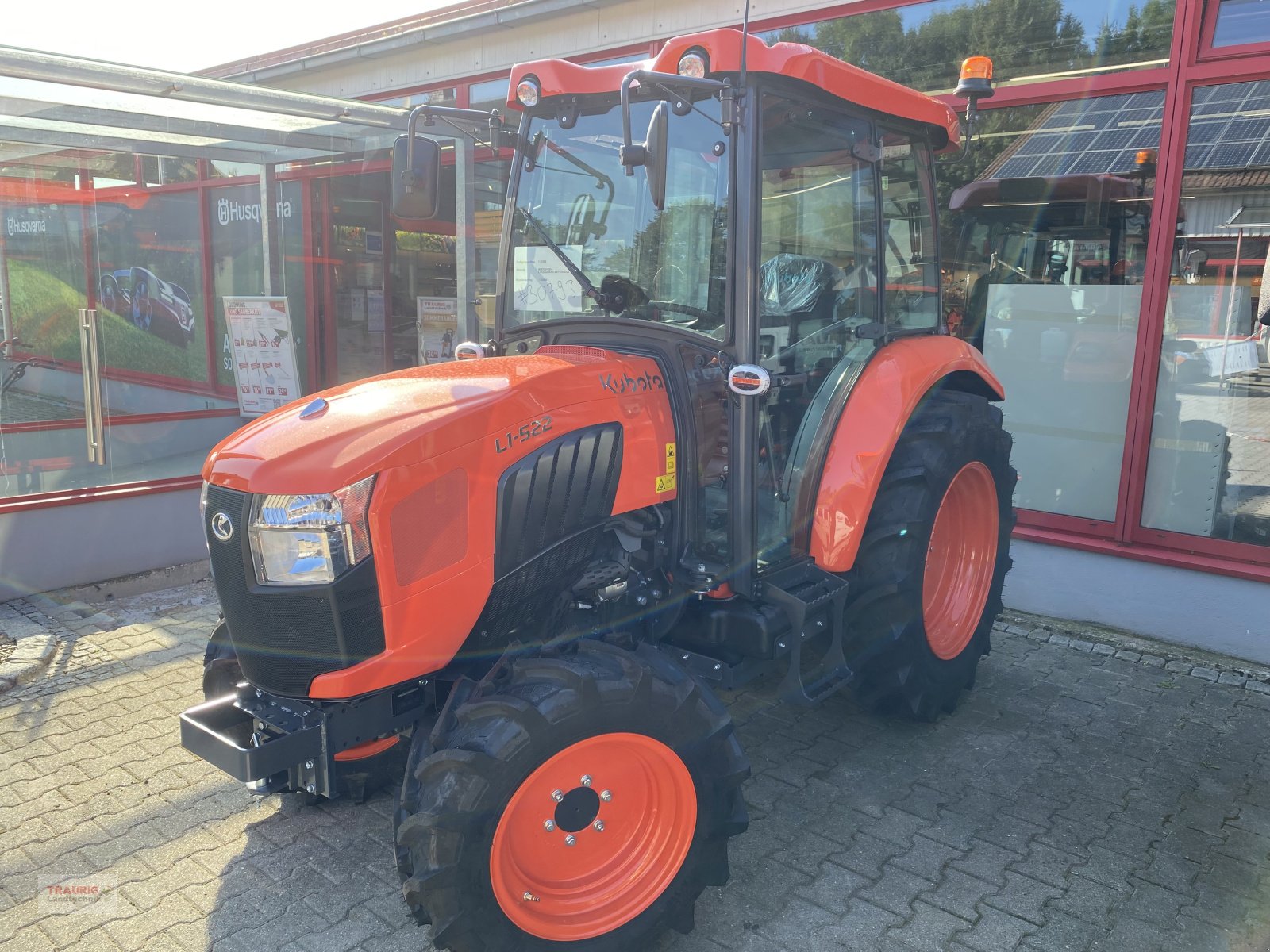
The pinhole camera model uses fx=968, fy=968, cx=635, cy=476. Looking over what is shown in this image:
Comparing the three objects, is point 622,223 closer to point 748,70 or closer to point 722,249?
point 722,249

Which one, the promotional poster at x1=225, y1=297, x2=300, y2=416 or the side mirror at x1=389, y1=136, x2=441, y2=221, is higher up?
the side mirror at x1=389, y1=136, x2=441, y2=221

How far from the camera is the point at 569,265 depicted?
10.2 feet

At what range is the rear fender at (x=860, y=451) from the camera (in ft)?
10.7

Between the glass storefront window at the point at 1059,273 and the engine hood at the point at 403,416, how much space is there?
3238mm

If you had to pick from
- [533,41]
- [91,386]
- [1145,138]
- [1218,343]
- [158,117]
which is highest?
[533,41]

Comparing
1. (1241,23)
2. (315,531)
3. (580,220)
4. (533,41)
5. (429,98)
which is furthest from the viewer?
(429,98)

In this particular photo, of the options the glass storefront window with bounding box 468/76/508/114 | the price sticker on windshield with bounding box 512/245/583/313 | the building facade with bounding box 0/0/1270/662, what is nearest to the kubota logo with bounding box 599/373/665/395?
the price sticker on windshield with bounding box 512/245/583/313

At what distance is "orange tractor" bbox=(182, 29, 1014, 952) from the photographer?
2.36m

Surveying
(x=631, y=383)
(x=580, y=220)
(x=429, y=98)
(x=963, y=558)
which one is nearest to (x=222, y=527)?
(x=631, y=383)

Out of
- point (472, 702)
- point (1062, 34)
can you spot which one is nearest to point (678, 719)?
point (472, 702)

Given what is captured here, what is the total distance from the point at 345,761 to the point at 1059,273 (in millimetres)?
4354

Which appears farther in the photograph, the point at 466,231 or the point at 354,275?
the point at 354,275

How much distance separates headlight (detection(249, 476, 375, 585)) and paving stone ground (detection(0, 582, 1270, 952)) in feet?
3.41

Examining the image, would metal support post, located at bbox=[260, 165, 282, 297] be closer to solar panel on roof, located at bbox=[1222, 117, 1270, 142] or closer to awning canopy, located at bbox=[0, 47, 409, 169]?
awning canopy, located at bbox=[0, 47, 409, 169]
